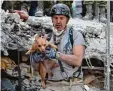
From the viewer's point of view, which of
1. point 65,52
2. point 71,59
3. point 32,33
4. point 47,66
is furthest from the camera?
point 32,33

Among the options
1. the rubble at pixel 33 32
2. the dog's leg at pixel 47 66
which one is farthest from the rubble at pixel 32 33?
the dog's leg at pixel 47 66

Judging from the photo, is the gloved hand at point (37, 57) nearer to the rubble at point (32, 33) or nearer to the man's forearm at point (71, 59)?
the man's forearm at point (71, 59)

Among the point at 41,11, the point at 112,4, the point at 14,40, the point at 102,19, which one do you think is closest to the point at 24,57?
the point at 14,40

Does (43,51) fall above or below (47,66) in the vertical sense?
above

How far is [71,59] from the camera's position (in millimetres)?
3371

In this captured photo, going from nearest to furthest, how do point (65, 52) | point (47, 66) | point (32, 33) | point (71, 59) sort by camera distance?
point (71, 59), point (65, 52), point (47, 66), point (32, 33)

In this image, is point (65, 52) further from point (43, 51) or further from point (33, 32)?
point (33, 32)

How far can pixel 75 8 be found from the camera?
672 cm

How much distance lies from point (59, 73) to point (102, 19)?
3.27 meters

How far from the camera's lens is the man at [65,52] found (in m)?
3.42

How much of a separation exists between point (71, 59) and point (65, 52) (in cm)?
13

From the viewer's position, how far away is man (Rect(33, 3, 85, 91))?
3424 mm

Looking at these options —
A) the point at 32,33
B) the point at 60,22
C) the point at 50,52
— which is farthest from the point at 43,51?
the point at 32,33

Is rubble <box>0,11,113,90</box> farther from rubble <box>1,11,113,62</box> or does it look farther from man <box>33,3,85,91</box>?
man <box>33,3,85,91</box>
